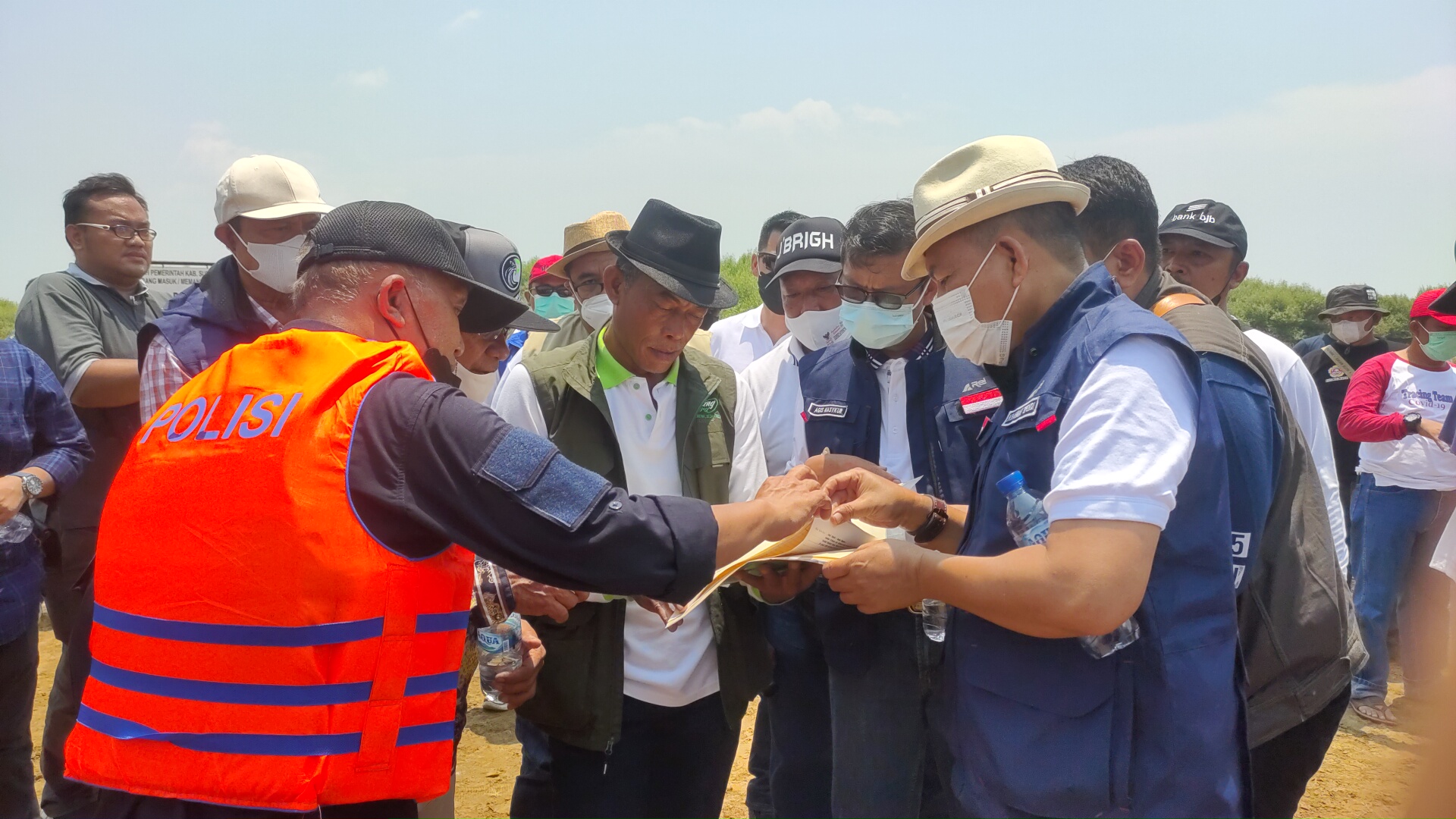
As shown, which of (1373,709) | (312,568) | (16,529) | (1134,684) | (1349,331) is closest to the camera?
(312,568)

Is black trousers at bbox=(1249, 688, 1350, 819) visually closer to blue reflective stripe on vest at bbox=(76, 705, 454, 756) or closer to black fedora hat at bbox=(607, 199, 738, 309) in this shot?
black fedora hat at bbox=(607, 199, 738, 309)

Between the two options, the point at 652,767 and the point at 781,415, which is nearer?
the point at 652,767

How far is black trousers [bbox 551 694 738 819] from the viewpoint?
3146 millimetres

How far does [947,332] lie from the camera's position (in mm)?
2582

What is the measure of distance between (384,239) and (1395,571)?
7697 millimetres

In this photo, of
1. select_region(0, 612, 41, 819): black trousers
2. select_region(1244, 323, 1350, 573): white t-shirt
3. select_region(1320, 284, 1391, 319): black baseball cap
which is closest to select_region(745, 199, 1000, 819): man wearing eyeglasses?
select_region(1244, 323, 1350, 573): white t-shirt

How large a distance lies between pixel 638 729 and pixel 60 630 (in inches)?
139

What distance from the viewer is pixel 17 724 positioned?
14.0 ft

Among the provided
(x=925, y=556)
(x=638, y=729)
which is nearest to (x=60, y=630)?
(x=638, y=729)

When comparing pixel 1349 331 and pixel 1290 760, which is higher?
pixel 1349 331

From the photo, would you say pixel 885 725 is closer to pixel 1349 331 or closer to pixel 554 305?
pixel 554 305

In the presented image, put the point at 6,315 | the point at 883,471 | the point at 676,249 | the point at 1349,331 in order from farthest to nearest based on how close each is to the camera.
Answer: the point at 6,315, the point at 1349,331, the point at 676,249, the point at 883,471

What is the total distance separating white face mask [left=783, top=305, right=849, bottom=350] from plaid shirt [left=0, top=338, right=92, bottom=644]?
341 centimetres

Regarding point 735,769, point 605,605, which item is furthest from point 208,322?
point 735,769
